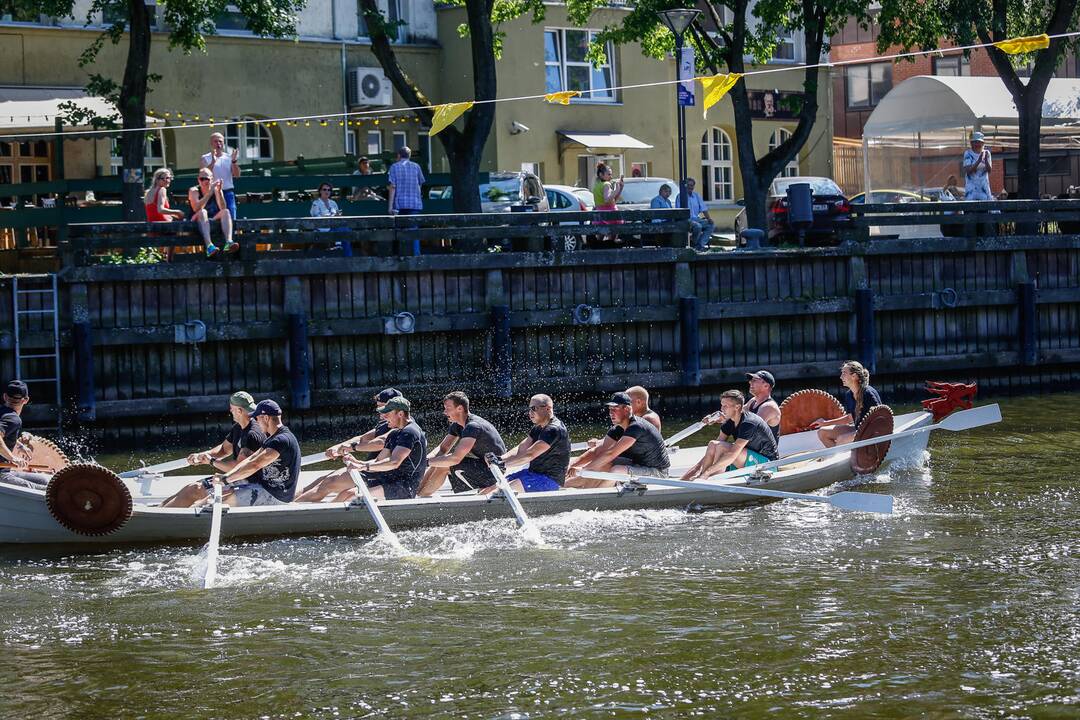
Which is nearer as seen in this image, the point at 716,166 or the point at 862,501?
the point at 862,501

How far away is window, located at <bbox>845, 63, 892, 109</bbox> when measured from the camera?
52.7 metres

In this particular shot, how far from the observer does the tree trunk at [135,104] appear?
22.0 m

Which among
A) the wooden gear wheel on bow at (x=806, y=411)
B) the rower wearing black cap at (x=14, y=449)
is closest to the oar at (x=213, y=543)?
the rower wearing black cap at (x=14, y=449)

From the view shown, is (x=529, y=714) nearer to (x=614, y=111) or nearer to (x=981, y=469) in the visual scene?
(x=981, y=469)

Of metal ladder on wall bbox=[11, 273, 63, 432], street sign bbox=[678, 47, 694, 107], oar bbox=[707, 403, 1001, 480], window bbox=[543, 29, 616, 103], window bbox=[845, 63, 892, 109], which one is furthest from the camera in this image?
window bbox=[845, 63, 892, 109]

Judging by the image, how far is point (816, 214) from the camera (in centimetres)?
2444

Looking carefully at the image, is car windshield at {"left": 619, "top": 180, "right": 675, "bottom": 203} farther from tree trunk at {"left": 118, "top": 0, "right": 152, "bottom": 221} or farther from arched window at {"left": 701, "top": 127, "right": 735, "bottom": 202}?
tree trunk at {"left": 118, "top": 0, "right": 152, "bottom": 221}

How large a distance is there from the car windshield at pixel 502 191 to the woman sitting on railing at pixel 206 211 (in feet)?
28.0

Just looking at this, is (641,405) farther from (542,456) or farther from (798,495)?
(798,495)

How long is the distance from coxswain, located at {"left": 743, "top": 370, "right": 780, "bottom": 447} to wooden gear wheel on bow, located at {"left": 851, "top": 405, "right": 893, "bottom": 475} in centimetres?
87

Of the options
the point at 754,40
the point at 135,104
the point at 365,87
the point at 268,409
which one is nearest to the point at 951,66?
the point at 365,87

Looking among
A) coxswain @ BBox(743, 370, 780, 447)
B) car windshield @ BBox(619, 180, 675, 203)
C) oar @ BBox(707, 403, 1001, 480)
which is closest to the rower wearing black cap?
oar @ BBox(707, 403, 1001, 480)

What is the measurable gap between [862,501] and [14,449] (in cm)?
794

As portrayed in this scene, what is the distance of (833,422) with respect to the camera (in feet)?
→ 52.7
